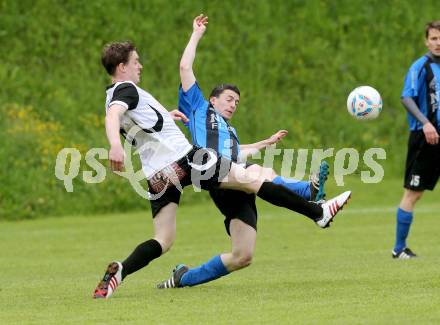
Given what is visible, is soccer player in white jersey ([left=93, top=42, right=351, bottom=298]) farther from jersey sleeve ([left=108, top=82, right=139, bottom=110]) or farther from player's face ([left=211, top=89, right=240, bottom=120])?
player's face ([left=211, top=89, right=240, bottom=120])

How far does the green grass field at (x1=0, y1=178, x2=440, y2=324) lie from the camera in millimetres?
7555

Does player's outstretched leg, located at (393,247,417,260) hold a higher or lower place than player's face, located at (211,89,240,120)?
Result: lower

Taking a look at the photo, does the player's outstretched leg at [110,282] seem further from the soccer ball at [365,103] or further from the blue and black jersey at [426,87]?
the blue and black jersey at [426,87]

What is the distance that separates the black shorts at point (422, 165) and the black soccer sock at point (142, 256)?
380 cm

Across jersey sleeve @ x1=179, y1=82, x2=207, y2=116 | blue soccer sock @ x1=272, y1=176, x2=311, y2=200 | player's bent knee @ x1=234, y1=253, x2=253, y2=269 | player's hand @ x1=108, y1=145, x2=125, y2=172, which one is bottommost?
player's bent knee @ x1=234, y1=253, x2=253, y2=269

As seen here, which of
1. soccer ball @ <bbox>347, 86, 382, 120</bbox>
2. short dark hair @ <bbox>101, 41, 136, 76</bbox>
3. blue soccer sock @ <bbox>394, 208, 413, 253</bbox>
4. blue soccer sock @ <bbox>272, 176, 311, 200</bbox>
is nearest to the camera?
short dark hair @ <bbox>101, 41, 136, 76</bbox>

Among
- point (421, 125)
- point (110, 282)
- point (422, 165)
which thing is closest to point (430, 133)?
point (421, 125)

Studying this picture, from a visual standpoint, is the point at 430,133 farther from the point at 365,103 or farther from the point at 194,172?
the point at 194,172

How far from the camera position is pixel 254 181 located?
29.3 feet

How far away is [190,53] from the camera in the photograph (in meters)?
9.22

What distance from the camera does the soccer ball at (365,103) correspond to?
35.4ft

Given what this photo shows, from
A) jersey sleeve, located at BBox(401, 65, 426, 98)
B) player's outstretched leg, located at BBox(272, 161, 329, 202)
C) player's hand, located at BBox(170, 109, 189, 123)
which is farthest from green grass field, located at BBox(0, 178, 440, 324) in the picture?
jersey sleeve, located at BBox(401, 65, 426, 98)

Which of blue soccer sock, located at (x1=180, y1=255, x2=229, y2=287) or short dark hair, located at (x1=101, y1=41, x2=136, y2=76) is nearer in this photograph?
short dark hair, located at (x1=101, y1=41, x2=136, y2=76)

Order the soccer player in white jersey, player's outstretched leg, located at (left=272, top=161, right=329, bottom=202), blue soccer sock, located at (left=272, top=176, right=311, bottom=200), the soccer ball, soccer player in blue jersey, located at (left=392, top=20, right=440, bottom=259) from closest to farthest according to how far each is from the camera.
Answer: the soccer player in white jersey
player's outstretched leg, located at (left=272, top=161, right=329, bottom=202)
blue soccer sock, located at (left=272, top=176, right=311, bottom=200)
the soccer ball
soccer player in blue jersey, located at (left=392, top=20, right=440, bottom=259)
